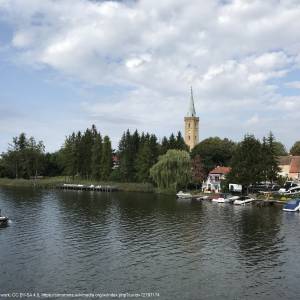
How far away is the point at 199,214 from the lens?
240 feet

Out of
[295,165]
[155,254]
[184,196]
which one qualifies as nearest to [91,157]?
[184,196]

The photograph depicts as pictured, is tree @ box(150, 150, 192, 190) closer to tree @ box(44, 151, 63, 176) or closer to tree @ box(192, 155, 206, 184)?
tree @ box(192, 155, 206, 184)

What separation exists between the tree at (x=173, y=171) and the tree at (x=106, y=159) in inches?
1300

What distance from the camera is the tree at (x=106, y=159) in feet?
489

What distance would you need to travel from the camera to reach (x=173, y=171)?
118 meters

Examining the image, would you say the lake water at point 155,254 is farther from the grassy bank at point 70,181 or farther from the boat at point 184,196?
the grassy bank at point 70,181

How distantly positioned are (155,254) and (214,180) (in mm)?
80587

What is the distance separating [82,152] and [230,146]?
54.0 m

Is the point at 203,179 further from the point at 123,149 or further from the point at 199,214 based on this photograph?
the point at 199,214

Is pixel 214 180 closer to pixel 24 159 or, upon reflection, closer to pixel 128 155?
pixel 128 155

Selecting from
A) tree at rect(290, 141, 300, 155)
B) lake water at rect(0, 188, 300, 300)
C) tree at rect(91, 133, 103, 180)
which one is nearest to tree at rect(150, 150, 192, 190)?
tree at rect(91, 133, 103, 180)

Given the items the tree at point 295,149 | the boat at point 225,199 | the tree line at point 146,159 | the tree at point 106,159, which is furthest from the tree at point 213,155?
the boat at point 225,199

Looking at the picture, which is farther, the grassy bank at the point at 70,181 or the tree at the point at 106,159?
the tree at the point at 106,159

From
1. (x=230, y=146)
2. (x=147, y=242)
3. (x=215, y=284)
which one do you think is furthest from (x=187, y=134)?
(x=215, y=284)
